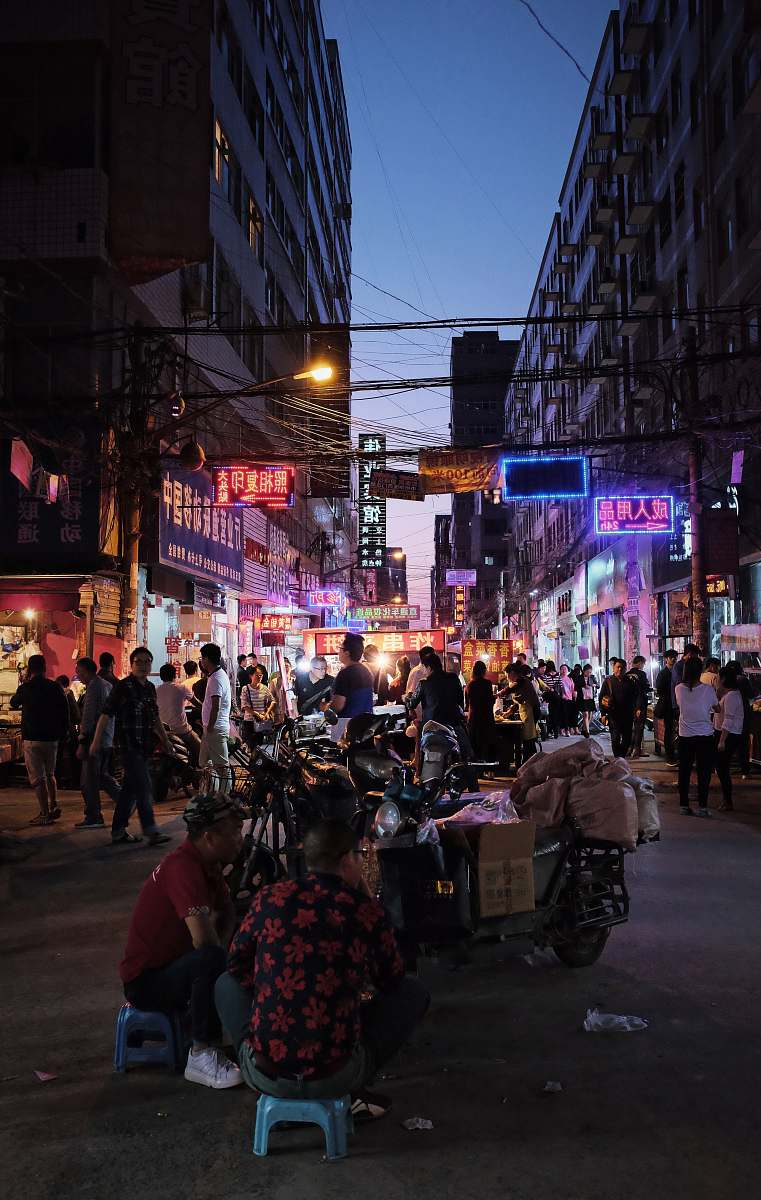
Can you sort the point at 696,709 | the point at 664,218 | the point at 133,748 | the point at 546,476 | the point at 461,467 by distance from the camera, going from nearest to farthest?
the point at 133,748 → the point at 696,709 → the point at 546,476 → the point at 461,467 → the point at 664,218

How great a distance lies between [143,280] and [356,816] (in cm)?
1549

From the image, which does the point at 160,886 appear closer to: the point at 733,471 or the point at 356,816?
the point at 356,816

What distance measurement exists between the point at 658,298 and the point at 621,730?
747 inches

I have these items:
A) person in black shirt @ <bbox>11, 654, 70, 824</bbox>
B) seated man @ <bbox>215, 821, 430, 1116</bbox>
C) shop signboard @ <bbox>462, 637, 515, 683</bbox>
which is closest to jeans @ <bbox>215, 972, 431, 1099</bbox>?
seated man @ <bbox>215, 821, 430, 1116</bbox>

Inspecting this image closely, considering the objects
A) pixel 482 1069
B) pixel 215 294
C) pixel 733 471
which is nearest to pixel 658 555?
pixel 733 471

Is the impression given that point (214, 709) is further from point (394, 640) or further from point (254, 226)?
point (254, 226)

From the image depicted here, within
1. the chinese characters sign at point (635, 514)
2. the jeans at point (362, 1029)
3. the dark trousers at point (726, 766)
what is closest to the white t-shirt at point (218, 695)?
the dark trousers at point (726, 766)

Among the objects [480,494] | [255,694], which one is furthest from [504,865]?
[480,494]

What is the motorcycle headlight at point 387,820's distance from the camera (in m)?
5.73

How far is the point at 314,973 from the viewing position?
363 centimetres

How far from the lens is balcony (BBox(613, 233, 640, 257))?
34250mm

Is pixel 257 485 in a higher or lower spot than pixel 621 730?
higher

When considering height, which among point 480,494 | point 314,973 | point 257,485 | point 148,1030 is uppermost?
point 480,494

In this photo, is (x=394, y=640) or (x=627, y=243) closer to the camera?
(x=394, y=640)
